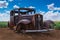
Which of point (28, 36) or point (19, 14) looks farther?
point (19, 14)

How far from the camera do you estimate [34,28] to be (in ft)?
12.2

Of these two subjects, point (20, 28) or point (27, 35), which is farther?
point (20, 28)

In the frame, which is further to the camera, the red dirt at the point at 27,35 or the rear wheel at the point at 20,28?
the rear wheel at the point at 20,28

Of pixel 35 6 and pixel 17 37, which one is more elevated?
pixel 35 6

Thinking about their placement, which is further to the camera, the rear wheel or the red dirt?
the rear wheel

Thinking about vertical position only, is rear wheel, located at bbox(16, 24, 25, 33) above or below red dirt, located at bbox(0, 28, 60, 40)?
above

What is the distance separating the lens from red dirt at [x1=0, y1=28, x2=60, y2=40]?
11.5 feet

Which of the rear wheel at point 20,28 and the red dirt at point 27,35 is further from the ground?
the rear wheel at point 20,28

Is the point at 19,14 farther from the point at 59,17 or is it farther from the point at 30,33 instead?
the point at 59,17

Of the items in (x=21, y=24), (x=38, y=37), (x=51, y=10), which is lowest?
(x=38, y=37)

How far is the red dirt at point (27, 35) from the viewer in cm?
350

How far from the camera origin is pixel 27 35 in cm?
363

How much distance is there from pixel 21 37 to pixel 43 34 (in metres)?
0.49

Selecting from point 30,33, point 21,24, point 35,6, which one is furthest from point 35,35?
point 35,6
